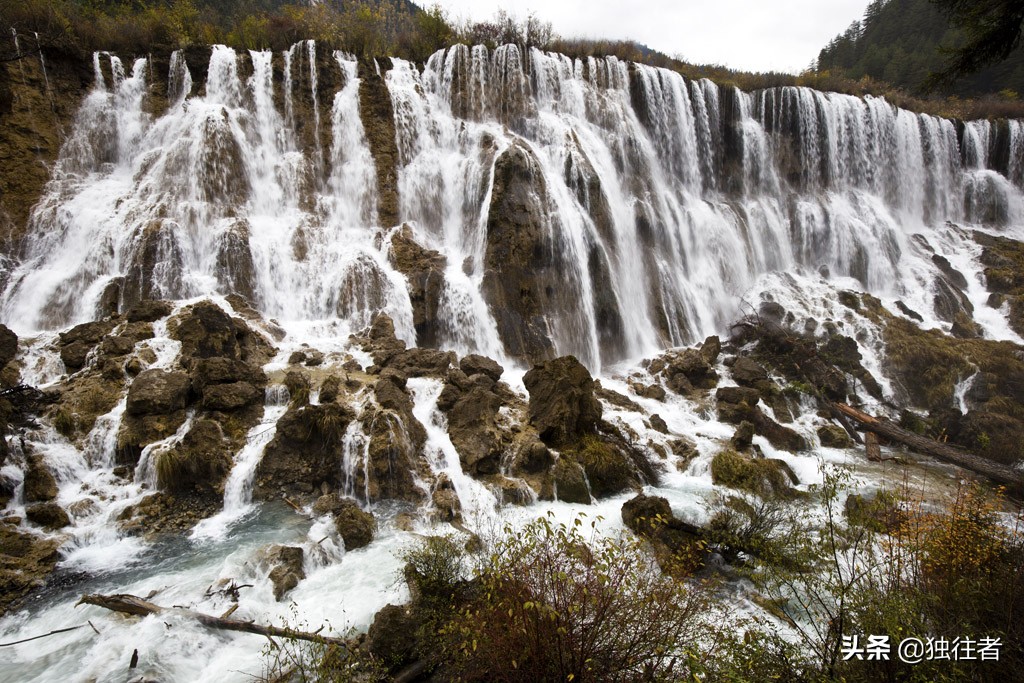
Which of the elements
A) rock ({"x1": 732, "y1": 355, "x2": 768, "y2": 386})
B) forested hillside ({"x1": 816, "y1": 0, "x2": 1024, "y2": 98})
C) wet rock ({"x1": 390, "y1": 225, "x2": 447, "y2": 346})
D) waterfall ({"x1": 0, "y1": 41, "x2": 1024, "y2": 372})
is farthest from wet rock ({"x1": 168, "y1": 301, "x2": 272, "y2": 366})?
forested hillside ({"x1": 816, "y1": 0, "x2": 1024, "y2": 98})

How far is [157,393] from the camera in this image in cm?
1052

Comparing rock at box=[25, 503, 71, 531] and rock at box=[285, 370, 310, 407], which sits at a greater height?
rock at box=[285, 370, 310, 407]

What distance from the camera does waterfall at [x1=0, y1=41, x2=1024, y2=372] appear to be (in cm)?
1661

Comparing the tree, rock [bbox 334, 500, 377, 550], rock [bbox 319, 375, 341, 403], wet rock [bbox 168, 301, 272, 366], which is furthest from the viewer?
wet rock [bbox 168, 301, 272, 366]

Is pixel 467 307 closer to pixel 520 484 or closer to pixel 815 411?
pixel 520 484

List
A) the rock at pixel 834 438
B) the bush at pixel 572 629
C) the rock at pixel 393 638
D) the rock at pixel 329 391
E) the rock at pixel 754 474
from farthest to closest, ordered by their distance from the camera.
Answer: the rock at pixel 834 438 < the rock at pixel 329 391 < the rock at pixel 754 474 < the rock at pixel 393 638 < the bush at pixel 572 629

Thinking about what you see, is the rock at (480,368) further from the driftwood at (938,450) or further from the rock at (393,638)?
the driftwood at (938,450)

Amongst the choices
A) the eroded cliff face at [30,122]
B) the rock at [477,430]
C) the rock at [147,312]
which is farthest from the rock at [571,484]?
the eroded cliff face at [30,122]

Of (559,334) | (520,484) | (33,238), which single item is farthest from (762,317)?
(33,238)

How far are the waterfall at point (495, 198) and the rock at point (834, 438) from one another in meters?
6.64

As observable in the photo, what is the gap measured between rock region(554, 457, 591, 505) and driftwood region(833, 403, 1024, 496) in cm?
982

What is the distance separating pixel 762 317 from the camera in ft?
66.6

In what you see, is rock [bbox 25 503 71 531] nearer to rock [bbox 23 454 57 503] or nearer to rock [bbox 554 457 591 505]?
rock [bbox 23 454 57 503]

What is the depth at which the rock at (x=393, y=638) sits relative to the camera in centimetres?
585
